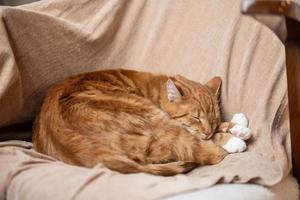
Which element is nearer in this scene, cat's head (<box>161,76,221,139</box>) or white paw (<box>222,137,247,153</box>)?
white paw (<box>222,137,247,153</box>)

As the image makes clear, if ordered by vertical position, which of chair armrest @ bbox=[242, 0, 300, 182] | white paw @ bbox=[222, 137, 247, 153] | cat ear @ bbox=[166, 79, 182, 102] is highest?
chair armrest @ bbox=[242, 0, 300, 182]

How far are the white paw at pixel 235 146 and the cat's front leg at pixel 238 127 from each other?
1.1 inches

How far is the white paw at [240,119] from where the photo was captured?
4.65ft

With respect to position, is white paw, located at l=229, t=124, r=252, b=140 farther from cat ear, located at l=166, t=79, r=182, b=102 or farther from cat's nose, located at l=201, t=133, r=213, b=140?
cat ear, located at l=166, t=79, r=182, b=102

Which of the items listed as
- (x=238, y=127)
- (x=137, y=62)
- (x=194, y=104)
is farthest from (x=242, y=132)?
(x=137, y=62)

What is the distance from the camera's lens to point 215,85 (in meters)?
1.51

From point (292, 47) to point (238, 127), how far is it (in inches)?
16.0

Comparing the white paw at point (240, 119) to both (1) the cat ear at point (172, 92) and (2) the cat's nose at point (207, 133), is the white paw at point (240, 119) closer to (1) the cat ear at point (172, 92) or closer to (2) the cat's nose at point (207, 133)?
(2) the cat's nose at point (207, 133)

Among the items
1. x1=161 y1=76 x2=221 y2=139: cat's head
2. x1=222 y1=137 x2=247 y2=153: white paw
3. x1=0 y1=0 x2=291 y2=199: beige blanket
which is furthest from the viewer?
x1=161 y1=76 x2=221 y2=139: cat's head

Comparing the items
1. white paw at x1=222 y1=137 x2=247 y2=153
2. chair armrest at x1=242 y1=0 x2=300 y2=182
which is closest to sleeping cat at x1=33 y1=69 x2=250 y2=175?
white paw at x1=222 y1=137 x2=247 y2=153

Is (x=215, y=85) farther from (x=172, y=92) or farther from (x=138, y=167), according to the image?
(x=138, y=167)

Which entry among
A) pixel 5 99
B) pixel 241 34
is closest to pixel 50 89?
pixel 5 99

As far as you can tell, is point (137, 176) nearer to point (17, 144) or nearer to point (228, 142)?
point (228, 142)

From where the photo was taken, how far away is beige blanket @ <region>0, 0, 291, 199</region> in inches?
44.1
